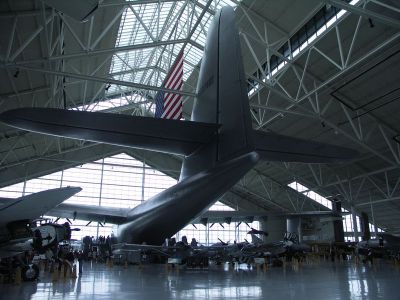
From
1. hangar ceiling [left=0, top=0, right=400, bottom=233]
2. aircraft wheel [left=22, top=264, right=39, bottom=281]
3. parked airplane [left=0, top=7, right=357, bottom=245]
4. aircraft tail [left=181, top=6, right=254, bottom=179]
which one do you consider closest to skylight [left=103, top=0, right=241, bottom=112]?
hangar ceiling [left=0, top=0, right=400, bottom=233]

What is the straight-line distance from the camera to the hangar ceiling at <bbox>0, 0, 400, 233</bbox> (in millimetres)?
15117

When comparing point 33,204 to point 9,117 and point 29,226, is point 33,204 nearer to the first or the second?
point 29,226

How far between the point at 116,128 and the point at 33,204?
2.95 m

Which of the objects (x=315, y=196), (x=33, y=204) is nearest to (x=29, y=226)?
(x=33, y=204)

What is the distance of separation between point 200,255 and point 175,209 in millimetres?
10044

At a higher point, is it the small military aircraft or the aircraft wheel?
the small military aircraft

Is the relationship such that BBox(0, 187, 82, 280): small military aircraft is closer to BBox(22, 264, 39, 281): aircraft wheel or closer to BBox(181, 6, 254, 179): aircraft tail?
BBox(22, 264, 39, 281): aircraft wheel

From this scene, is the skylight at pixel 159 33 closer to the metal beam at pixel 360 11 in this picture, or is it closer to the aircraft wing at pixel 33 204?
the metal beam at pixel 360 11

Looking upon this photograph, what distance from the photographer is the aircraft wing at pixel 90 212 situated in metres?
16.0

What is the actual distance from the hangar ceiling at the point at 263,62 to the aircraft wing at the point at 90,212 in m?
6.54

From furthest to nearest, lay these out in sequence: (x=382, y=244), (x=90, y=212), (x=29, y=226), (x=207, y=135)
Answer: (x=382, y=244)
(x=90, y=212)
(x=29, y=226)
(x=207, y=135)

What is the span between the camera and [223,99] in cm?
864

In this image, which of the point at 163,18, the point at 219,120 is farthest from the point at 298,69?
the point at 219,120

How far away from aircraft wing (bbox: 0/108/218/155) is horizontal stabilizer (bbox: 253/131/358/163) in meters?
1.31
